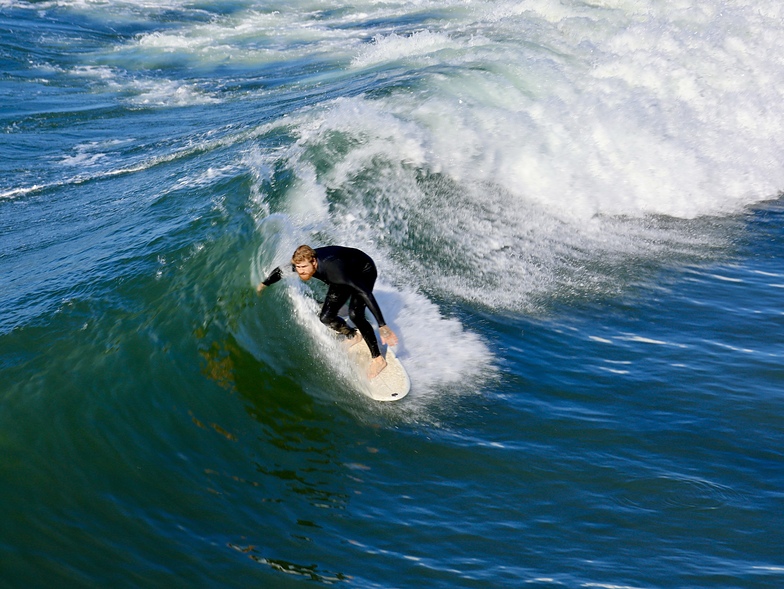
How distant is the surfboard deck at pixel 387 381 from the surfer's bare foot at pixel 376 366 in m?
0.03

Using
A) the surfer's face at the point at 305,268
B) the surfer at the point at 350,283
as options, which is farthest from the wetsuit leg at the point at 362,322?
the surfer's face at the point at 305,268

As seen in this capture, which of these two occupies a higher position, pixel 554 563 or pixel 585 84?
pixel 585 84

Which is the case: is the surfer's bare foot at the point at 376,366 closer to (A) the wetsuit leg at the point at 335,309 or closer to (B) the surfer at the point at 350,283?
(B) the surfer at the point at 350,283

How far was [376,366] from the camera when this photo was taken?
7254mm

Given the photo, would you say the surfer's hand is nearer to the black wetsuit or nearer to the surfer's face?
the black wetsuit

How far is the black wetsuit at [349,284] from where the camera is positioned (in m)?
6.98

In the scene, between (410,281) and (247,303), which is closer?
(247,303)

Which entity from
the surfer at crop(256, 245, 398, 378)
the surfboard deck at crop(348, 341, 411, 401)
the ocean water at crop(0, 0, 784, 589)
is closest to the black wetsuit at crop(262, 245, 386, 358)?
the surfer at crop(256, 245, 398, 378)

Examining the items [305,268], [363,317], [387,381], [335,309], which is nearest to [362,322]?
[363,317]

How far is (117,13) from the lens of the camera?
26172 millimetres

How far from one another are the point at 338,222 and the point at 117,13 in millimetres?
20103

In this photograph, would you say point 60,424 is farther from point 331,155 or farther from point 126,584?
point 331,155

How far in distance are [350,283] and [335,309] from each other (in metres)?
0.54

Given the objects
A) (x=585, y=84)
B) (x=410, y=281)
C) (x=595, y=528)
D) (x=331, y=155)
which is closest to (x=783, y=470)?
(x=595, y=528)
